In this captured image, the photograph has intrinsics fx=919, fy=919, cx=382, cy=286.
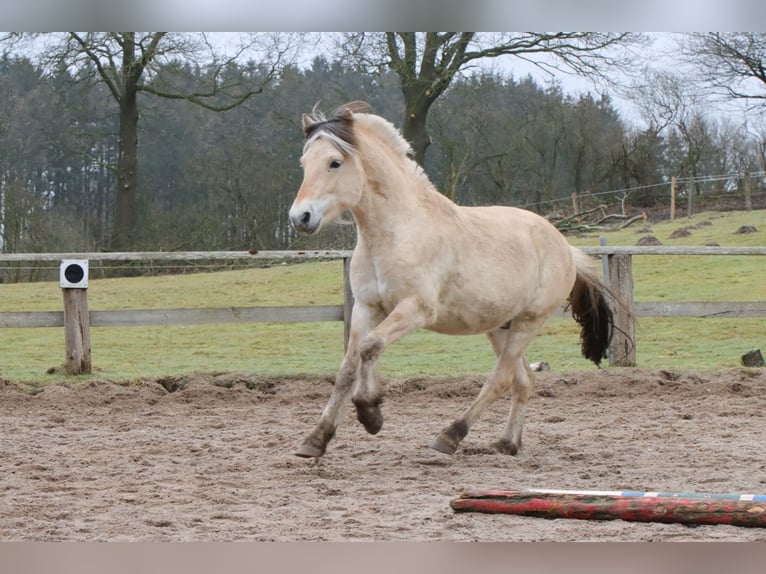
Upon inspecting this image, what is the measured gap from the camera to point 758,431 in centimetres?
633

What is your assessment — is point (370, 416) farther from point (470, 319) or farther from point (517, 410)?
point (517, 410)

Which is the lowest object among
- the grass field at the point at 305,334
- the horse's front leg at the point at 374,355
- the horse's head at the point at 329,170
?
the grass field at the point at 305,334

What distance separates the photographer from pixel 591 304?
22.4ft

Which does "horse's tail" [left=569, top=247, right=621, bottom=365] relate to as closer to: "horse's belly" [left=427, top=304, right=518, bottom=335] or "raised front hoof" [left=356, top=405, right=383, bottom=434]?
"horse's belly" [left=427, top=304, right=518, bottom=335]

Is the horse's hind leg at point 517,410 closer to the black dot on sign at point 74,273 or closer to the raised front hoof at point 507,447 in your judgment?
the raised front hoof at point 507,447

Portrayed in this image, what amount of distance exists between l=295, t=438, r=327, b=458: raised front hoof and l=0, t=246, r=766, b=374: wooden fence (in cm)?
419

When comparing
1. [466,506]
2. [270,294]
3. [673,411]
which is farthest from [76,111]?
[466,506]

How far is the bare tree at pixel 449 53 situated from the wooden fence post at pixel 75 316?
6.71 meters

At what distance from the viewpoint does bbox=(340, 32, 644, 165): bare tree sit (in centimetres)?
1486

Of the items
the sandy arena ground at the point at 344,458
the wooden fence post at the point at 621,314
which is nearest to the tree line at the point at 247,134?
the wooden fence post at the point at 621,314

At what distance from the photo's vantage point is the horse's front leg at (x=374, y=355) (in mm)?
4926

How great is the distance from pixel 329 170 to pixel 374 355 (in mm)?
1044

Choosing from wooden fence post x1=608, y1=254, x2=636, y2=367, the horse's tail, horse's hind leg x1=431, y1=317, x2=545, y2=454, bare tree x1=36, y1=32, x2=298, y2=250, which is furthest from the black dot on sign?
bare tree x1=36, y1=32, x2=298, y2=250

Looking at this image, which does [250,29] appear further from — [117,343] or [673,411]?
[117,343]
